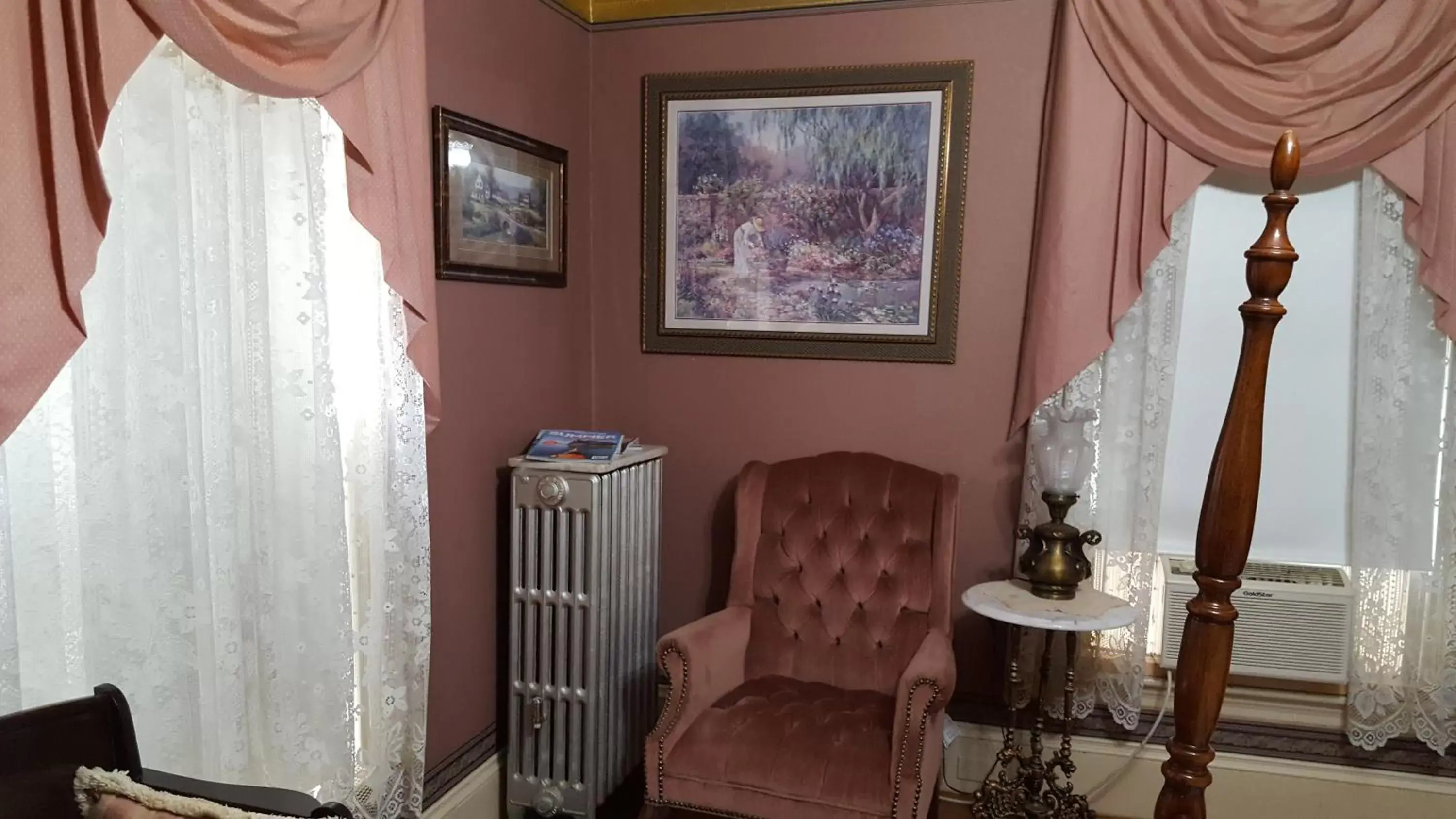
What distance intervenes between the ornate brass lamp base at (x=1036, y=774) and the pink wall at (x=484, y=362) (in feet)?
4.83

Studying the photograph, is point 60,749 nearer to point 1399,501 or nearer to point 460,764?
point 460,764

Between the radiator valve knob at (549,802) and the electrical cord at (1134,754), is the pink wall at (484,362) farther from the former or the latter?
the electrical cord at (1134,754)

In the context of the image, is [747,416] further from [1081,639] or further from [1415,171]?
[1415,171]

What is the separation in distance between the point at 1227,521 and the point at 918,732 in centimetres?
98

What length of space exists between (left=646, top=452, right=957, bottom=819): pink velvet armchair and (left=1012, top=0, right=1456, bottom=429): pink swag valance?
60cm

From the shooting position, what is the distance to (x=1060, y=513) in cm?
259

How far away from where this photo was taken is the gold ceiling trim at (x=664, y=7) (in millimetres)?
2980

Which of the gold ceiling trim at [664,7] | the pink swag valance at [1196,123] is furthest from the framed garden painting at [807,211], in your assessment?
the pink swag valance at [1196,123]

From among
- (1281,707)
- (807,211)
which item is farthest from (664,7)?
(1281,707)

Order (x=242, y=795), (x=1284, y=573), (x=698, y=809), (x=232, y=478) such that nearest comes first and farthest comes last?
(x=242, y=795), (x=232, y=478), (x=698, y=809), (x=1284, y=573)

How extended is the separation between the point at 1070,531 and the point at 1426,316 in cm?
114

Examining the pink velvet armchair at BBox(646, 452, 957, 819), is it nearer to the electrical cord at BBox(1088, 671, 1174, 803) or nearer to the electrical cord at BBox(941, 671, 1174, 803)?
the electrical cord at BBox(941, 671, 1174, 803)

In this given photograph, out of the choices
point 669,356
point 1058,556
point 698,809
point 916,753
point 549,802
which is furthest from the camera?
point 669,356

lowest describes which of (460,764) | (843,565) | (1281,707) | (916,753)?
(460,764)
